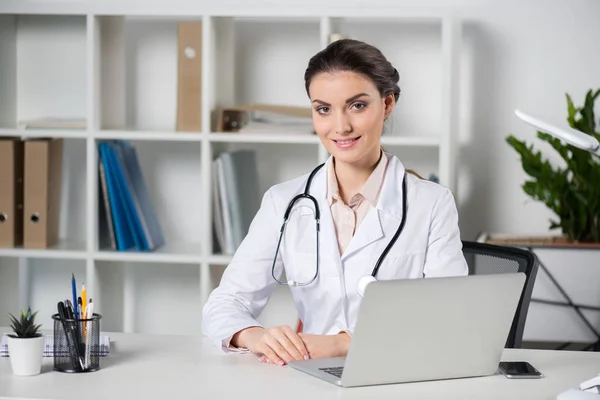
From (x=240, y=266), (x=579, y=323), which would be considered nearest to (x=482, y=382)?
(x=240, y=266)

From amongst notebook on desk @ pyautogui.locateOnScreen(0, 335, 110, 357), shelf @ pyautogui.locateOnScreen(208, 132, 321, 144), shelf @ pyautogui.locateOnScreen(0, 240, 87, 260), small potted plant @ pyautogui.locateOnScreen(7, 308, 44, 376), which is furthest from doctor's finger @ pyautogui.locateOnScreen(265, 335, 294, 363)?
shelf @ pyautogui.locateOnScreen(0, 240, 87, 260)

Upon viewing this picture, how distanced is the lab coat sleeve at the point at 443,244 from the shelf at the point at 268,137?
125cm

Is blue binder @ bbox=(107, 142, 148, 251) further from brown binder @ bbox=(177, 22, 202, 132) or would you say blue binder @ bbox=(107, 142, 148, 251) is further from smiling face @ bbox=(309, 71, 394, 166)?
smiling face @ bbox=(309, 71, 394, 166)

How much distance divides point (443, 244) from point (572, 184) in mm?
1365

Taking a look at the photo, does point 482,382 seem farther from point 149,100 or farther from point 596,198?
point 149,100

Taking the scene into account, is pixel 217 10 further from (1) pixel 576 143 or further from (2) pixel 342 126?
(1) pixel 576 143

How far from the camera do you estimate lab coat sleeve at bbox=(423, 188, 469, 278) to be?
1.99m

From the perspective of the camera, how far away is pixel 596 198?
310cm

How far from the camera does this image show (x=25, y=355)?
5.21ft

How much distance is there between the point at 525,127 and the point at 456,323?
81.8 inches

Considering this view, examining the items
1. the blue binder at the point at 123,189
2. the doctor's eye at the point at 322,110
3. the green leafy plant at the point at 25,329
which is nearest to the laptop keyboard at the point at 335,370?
the green leafy plant at the point at 25,329

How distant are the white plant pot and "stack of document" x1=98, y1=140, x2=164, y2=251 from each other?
182 cm

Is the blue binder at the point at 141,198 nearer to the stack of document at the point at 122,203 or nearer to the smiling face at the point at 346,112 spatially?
the stack of document at the point at 122,203

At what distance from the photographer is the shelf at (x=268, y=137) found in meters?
3.27
